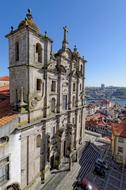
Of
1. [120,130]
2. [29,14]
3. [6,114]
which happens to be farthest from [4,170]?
[120,130]

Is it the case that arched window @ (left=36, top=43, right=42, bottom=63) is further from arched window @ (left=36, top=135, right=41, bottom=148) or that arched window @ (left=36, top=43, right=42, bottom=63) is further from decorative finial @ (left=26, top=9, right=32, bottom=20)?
arched window @ (left=36, top=135, right=41, bottom=148)

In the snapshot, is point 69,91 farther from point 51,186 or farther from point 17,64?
point 51,186

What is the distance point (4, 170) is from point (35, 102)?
29.4 feet

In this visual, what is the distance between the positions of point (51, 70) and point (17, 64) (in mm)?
5576

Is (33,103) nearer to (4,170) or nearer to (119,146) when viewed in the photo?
(4,170)

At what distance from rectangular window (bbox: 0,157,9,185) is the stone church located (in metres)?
0.45

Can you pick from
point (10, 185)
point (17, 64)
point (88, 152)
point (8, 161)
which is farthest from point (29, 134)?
point (88, 152)

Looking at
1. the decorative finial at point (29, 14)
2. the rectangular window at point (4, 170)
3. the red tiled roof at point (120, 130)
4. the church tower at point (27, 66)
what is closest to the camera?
the rectangular window at point (4, 170)

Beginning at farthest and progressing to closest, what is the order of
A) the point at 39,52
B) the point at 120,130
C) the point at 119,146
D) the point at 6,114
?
the point at 120,130 → the point at 119,146 → the point at 39,52 → the point at 6,114

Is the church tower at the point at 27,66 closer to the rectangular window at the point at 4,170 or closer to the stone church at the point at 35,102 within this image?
the stone church at the point at 35,102

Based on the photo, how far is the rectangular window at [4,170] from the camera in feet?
56.9

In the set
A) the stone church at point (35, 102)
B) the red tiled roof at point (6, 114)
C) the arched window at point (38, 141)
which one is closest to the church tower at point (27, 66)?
the stone church at point (35, 102)

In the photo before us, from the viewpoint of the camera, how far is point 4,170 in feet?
58.3

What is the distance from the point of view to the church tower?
20328 mm
